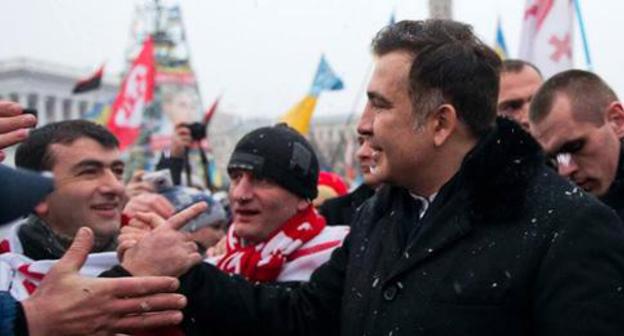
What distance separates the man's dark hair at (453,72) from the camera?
2293mm

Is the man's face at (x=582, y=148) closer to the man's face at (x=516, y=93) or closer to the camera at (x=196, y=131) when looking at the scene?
the man's face at (x=516, y=93)

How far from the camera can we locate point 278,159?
3.25 metres

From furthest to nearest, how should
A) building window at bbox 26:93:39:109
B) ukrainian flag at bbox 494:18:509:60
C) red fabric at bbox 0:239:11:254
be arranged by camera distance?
building window at bbox 26:93:39:109
ukrainian flag at bbox 494:18:509:60
red fabric at bbox 0:239:11:254

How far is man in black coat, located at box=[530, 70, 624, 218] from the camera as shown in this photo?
3191 mm

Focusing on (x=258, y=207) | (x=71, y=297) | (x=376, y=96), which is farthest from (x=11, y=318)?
(x=258, y=207)

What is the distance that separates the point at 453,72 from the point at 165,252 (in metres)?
0.99

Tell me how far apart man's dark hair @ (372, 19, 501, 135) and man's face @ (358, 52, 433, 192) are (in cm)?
3

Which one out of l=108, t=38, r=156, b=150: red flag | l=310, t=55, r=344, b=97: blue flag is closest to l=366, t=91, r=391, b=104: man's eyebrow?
l=310, t=55, r=344, b=97: blue flag

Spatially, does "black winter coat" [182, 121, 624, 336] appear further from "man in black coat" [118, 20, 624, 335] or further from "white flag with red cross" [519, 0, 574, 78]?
"white flag with red cross" [519, 0, 574, 78]

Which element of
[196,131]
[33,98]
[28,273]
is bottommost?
[33,98]

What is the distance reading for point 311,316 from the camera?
266 centimetres

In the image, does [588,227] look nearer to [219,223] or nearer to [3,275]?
[3,275]

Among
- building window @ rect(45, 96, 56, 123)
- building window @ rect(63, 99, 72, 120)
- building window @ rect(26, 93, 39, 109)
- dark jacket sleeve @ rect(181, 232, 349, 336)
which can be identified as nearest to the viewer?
dark jacket sleeve @ rect(181, 232, 349, 336)

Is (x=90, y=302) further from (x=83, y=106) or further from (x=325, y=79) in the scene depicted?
(x=83, y=106)
